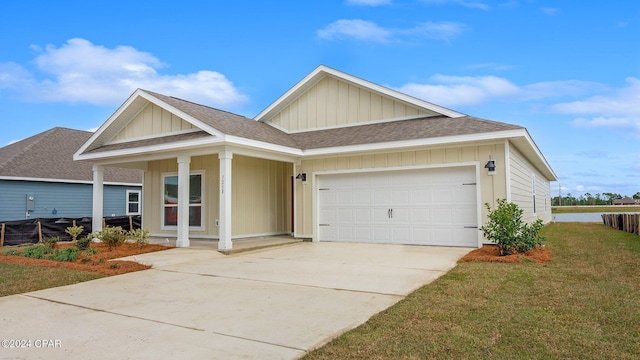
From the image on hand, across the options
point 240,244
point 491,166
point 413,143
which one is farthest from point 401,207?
point 240,244

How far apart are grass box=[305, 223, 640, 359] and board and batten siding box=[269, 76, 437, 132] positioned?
711 centimetres

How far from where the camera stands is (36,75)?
16.0 meters

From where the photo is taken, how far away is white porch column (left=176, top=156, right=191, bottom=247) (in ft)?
37.0

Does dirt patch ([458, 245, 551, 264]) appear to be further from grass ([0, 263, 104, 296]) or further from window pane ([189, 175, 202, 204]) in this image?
window pane ([189, 175, 202, 204])

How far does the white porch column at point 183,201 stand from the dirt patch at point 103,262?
55 centimetres

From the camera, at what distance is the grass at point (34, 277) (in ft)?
22.0

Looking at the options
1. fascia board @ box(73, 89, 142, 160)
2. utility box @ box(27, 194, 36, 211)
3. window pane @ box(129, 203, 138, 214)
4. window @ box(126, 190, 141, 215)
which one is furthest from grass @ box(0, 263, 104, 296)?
window pane @ box(129, 203, 138, 214)

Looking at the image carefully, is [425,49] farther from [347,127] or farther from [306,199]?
[306,199]

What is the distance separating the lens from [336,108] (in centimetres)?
1410

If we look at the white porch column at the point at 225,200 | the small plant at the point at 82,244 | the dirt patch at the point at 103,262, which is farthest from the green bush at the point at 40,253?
the white porch column at the point at 225,200

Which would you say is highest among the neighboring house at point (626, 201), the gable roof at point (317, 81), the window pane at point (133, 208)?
the gable roof at point (317, 81)

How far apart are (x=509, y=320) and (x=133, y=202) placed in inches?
814

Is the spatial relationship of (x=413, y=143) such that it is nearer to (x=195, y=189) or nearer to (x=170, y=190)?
(x=195, y=189)

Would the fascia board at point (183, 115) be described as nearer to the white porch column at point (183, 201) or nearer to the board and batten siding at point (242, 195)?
the white porch column at point (183, 201)
